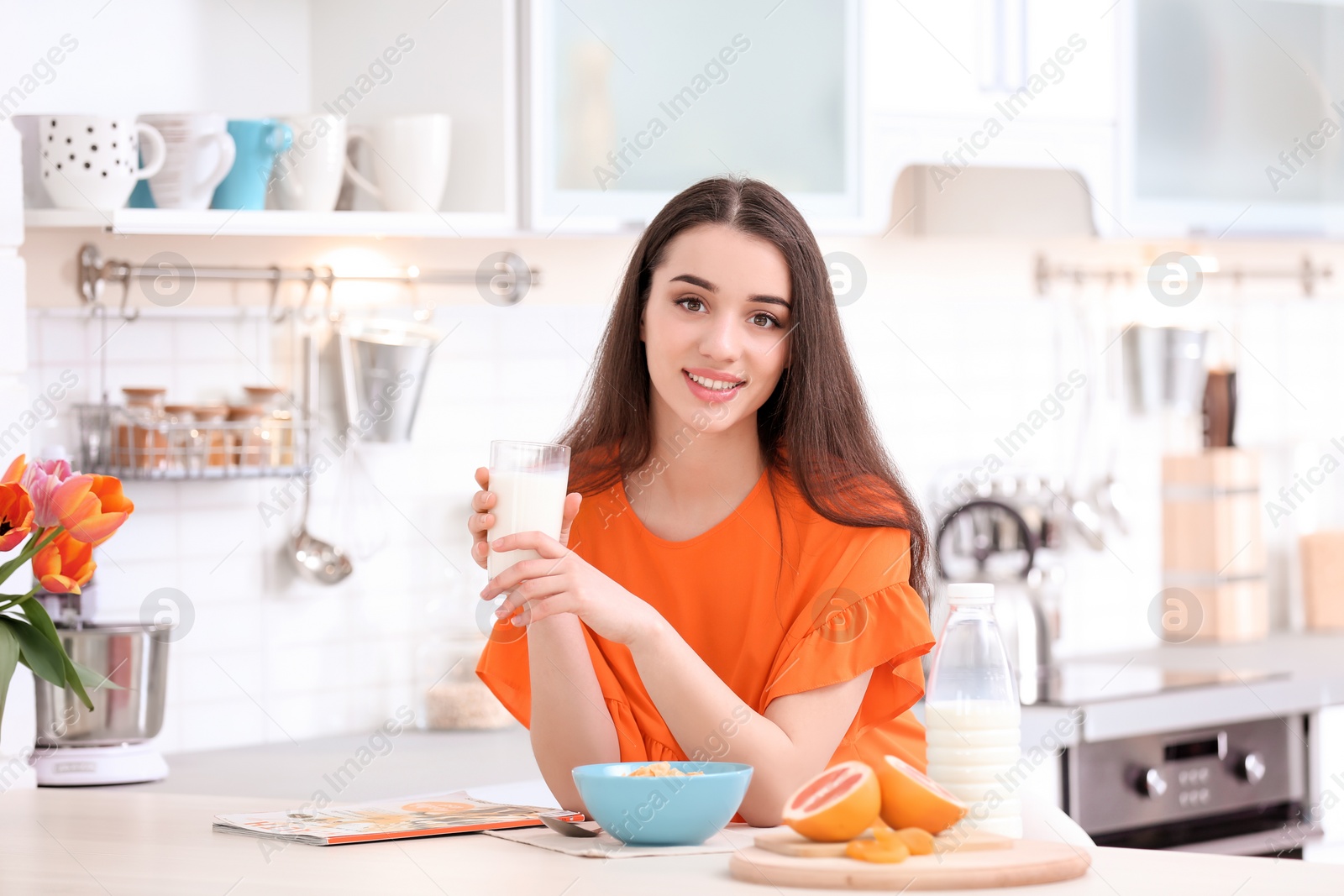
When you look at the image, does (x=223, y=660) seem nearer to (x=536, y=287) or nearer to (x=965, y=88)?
(x=536, y=287)

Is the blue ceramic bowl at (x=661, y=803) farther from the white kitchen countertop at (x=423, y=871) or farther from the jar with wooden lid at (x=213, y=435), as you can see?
the jar with wooden lid at (x=213, y=435)

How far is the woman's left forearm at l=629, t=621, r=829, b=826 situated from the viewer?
1.39 metres

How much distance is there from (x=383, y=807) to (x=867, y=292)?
5.55 ft

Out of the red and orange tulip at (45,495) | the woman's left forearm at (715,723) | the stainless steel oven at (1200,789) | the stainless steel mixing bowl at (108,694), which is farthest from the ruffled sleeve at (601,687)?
the stainless steel oven at (1200,789)

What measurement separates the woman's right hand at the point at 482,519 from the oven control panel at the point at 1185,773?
1.38 m

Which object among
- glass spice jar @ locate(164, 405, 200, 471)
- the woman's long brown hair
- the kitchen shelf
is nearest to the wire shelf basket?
glass spice jar @ locate(164, 405, 200, 471)

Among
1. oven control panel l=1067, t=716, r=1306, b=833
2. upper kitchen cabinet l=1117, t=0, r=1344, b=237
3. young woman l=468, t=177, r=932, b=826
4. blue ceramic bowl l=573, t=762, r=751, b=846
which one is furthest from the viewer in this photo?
upper kitchen cabinet l=1117, t=0, r=1344, b=237

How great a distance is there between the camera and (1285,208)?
2883 millimetres

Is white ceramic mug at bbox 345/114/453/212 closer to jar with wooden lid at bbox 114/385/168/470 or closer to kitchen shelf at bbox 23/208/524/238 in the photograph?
kitchen shelf at bbox 23/208/524/238

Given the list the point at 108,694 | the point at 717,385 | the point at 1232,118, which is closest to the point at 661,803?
the point at 717,385

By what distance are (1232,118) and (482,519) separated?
2.02m

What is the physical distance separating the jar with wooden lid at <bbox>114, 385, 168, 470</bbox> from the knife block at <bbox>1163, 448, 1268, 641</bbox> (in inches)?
77.1

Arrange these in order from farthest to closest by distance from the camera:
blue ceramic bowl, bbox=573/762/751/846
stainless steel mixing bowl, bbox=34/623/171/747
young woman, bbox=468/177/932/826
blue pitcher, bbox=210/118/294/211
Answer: blue pitcher, bbox=210/118/294/211
stainless steel mixing bowl, bbox=34/623/171/747
young woman, bbox=468/177/932/826
blue ceramic bowl, bbox=573/762/751/846

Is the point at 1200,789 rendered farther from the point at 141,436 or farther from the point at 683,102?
the point at 141,436
